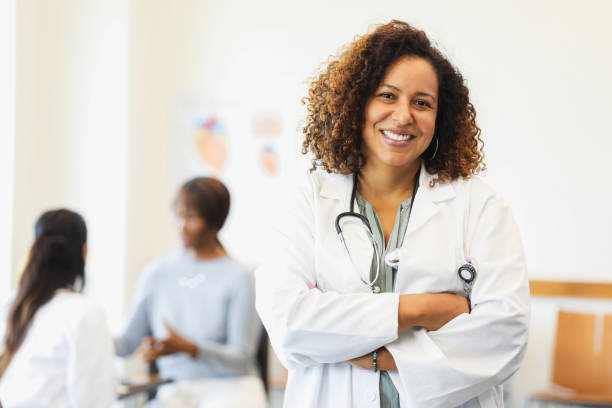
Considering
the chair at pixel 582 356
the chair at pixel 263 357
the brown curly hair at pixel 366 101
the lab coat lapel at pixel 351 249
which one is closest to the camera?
the lab coat lapel at pixel 351 249

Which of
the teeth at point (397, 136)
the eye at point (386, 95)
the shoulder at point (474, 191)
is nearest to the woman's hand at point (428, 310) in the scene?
the shoulder at point (474, 191)

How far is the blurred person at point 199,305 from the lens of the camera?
110 inches

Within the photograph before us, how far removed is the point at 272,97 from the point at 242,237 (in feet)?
3.08

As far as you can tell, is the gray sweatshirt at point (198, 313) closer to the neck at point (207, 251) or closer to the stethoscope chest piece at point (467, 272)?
the neck at point (207, 251)

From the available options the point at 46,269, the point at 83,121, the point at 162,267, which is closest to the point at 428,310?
the point at 46,269

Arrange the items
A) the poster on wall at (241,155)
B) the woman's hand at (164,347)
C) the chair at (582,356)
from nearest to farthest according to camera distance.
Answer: the woman's hand at (164,347) < the chair at (582,356) < the poster on wall at (241,155)

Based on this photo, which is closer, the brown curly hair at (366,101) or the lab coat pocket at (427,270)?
the lab coat pocket at (427,270)

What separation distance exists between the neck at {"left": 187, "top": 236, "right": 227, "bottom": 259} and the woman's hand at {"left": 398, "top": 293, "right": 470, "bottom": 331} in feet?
5.15

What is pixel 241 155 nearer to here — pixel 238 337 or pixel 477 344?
pixel 238 337

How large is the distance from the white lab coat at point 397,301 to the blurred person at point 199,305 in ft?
4.02

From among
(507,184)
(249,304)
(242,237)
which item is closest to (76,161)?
(242,237)

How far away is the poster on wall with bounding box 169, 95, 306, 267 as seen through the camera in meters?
4.72

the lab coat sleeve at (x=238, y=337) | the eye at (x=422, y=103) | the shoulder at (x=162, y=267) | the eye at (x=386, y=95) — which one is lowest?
the lab coat sleeve at (x=238, y=337)

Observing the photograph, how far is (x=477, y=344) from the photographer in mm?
1480
